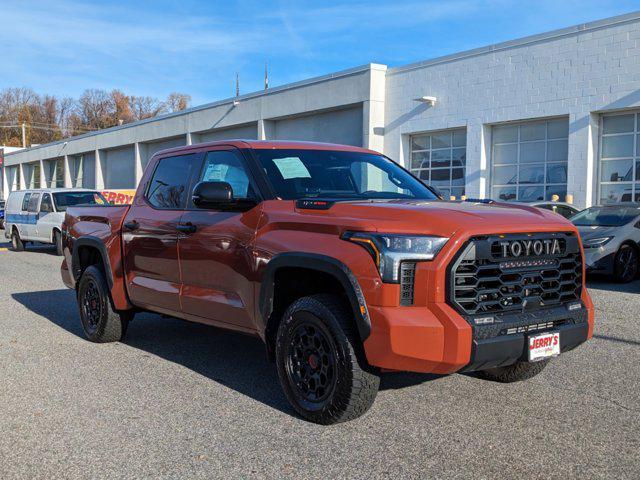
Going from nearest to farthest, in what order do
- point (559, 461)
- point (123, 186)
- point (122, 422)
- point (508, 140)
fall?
point (559, 461)
point (122, 422)
point (508, 140)
point (123, 186)

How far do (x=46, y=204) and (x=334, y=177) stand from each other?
15.5 meters

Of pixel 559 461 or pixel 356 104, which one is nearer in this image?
pixel 559 461

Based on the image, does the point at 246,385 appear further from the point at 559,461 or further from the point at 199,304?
the point at 559,461

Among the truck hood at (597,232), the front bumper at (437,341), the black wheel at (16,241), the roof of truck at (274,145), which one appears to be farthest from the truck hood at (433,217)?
the black wheel at (16,241)

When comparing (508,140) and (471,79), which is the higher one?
(471,79)

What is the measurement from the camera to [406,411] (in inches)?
193

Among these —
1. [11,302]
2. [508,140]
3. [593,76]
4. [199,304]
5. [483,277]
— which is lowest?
[11,302]

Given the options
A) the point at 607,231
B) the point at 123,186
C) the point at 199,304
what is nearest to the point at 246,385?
the point at 199,304

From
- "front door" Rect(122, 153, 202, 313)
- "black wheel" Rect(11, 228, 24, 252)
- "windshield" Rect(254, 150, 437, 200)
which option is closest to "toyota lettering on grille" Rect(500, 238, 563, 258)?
"windshield" Rect(254, 150, 437, 200)

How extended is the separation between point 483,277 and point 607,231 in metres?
9.14

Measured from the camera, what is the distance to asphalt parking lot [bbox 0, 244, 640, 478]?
3965 millimetres

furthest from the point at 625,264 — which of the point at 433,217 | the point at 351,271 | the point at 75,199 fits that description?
the point at 75,199

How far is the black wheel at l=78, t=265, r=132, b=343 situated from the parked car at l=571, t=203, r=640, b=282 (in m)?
8.19

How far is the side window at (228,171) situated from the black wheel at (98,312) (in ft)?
6.20
